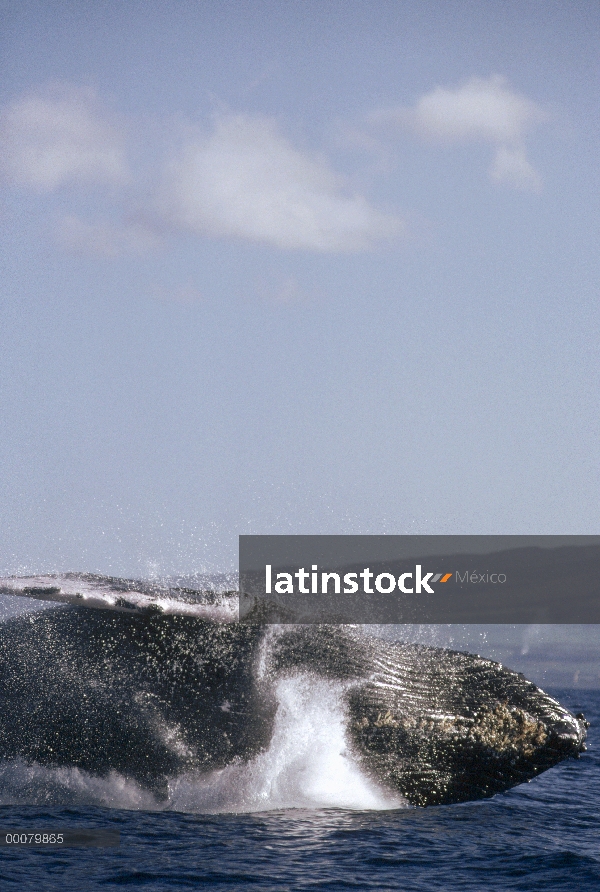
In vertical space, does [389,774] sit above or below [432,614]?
below

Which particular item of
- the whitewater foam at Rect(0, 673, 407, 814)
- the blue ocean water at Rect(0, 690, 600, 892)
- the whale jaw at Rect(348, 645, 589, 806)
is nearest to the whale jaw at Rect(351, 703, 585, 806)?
the whale jaw at Rect(348, 645, 589, 806)

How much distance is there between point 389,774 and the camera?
15836 millimetres

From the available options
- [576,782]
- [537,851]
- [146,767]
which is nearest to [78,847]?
[146,767]

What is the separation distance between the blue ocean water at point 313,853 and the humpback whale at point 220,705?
76 cm

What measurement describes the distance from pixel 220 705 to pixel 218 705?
3 cm

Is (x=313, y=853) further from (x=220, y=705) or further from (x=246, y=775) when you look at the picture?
(x=220, y=705)

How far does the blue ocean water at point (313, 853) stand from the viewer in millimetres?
12508

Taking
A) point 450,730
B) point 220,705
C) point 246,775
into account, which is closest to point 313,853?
point 246,775

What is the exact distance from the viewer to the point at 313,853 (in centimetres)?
1377

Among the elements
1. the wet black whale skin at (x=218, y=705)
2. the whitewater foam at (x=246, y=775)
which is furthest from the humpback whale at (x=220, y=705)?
the whitewater foam at (x=246, y=775)

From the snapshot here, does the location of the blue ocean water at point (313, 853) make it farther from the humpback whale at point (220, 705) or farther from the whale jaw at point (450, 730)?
the humpback whale at point (220, 705)

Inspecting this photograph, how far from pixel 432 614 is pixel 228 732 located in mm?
7285

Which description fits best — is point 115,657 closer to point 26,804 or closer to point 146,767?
point 146,767

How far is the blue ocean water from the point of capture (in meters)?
12.5
